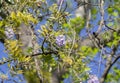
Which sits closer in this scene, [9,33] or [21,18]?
[21,18]

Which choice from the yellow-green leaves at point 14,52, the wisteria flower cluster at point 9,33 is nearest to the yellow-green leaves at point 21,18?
the wisteria flower cluster at point 9,33

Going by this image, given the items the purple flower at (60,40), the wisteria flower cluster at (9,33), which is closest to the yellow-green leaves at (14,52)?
the wisteria flower cluster at (9,33)

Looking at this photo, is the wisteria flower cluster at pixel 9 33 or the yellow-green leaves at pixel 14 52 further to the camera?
the wisteria flower cluster at pixel 9 33

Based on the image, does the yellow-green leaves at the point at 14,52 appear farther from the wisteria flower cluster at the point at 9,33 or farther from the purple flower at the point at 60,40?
the purple flower at the point at 60,40

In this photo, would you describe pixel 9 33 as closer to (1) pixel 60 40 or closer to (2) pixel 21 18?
(2) pixel 21 18

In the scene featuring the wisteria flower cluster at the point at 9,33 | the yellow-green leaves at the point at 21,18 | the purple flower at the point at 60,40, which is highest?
the yellow-green leaves at the point at 21,18

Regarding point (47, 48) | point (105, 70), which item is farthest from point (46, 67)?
point (105, 70)

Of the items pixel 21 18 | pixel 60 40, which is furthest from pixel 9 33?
pixel 60 40

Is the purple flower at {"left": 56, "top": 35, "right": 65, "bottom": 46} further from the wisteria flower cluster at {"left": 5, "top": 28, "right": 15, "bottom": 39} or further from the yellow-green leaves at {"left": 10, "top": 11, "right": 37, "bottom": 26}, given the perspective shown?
the wisteria flower cluster at {"left": 5, "top": 28, "right": 15, "bottom": 39}

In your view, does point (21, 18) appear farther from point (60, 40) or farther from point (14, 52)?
point (60, 40)

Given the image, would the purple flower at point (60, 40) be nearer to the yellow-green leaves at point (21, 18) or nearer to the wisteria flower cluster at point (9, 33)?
the yellow-green leaves at point (21, 18)

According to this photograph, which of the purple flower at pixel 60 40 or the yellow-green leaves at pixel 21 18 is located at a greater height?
the yellow-green leaves at pixel 21 18

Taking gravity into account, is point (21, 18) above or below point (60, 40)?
above

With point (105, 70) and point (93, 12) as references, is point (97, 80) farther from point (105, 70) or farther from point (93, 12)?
point (93, 12)
